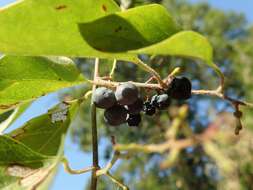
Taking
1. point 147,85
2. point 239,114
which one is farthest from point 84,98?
point 239,114

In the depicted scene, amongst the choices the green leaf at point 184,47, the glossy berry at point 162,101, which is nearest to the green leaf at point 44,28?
the green leaf at point 184,47

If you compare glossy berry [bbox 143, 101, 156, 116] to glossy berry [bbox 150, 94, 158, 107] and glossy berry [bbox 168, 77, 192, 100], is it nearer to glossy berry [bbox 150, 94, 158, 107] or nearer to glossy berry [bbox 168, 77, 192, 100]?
glossy berry [bbox 150, 94, 158, 107]

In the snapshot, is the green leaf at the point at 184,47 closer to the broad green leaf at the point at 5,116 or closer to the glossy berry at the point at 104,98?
the glossy berry at the point at 104,98

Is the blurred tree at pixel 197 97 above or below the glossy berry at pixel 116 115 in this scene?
below

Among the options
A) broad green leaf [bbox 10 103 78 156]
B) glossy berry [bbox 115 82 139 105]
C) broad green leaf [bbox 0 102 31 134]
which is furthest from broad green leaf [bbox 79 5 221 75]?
broad green leaf [bbox 0 102 31 134]

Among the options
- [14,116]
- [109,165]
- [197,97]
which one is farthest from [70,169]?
[197,97]
